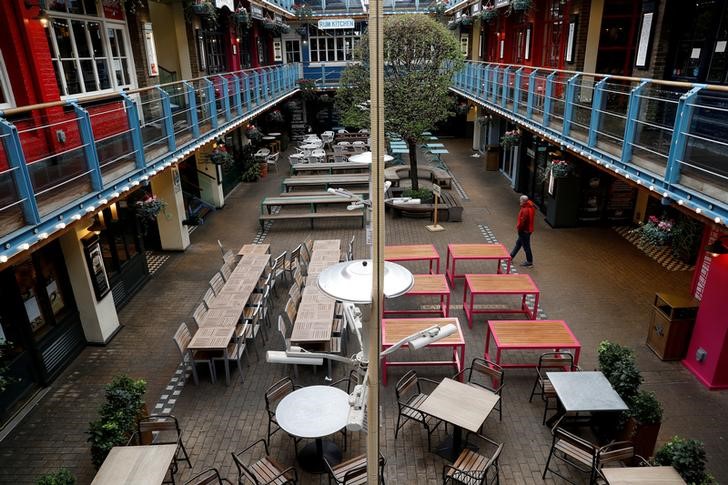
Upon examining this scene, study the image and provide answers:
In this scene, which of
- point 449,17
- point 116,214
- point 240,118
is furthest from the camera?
point 449,17

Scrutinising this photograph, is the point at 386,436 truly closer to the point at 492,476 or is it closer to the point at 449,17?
the point at 492,476

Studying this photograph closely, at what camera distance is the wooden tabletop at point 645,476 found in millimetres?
5352

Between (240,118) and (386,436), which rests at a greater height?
(240,118)

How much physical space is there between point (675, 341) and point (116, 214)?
1139 centimetres

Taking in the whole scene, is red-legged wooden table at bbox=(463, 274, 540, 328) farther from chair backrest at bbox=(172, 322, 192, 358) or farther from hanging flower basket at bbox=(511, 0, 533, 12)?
hanging flower basket at bbox=(511, 0, 533, 12)

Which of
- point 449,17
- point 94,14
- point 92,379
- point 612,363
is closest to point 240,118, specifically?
point 94,14

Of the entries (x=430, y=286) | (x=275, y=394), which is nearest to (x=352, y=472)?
(x=275, y=394)

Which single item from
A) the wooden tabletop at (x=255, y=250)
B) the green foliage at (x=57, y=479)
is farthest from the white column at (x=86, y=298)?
the green foliage at (x=57, y=479)

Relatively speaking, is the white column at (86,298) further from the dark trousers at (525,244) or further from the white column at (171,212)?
the dark trousers at (525,244)

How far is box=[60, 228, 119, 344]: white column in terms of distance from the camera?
29.4 feet

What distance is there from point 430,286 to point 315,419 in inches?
168

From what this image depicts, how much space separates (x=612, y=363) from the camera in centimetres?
699

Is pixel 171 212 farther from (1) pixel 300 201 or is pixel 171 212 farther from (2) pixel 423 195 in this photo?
(2) pixel 423 195

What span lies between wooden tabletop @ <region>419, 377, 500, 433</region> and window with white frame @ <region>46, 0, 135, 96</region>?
9362 mm
